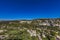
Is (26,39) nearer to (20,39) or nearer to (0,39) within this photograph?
(20,39)

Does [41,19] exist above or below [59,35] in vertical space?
above

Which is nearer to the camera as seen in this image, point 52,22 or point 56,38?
point 56,38

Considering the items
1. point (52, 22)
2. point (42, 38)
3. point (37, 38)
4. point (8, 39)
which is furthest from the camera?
point (52, 22)

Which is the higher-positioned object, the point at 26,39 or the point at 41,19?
the point at 41,19

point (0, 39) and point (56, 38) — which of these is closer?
point (0, 39)

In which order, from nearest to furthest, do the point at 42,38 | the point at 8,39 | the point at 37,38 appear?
1. the point at 8,39
2. the point at 37,38
3. the point at 42,38

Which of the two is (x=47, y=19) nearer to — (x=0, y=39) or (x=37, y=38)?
(x=37, y=38)

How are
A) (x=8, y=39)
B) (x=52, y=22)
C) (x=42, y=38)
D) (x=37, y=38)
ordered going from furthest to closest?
(x=52, y=22) < (x=42, y=38) < (x=37, y=38) < (x=8, y=39)

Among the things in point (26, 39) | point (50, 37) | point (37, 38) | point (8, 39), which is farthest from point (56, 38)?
point (8, 39)

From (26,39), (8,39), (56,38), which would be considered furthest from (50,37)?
(8,39)
